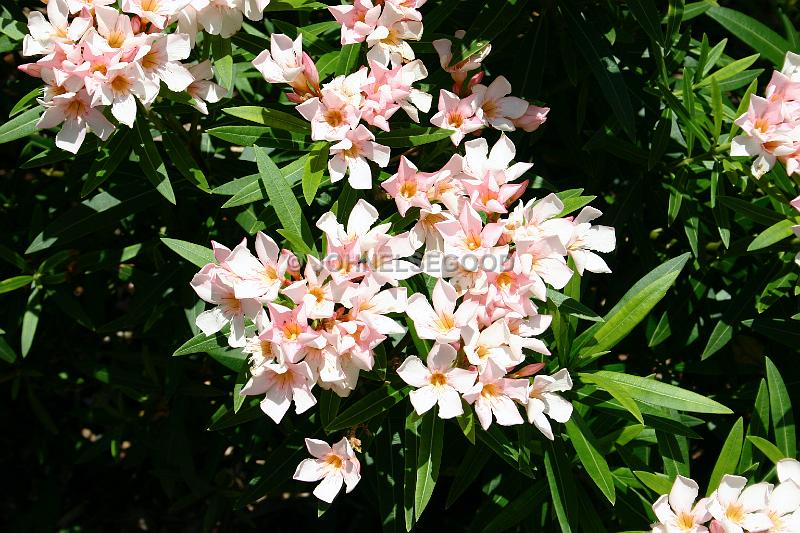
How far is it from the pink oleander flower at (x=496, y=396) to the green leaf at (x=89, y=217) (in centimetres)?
131

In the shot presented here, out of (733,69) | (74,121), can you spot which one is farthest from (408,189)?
(733,69)

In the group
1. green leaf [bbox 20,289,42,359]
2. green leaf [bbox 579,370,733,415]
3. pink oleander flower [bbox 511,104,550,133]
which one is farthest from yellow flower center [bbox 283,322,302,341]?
green leaf [bbox 20,289,42,359]

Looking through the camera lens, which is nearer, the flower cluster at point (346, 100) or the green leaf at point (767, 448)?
the flower cluster at point (346, 100)

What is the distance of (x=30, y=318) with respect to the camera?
250cm

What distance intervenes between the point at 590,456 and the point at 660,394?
0.77 ft

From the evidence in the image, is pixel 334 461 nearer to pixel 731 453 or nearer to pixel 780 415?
pixel 731 453

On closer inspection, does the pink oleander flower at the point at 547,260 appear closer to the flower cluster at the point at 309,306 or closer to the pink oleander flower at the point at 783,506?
the flower cluster at the point at 309,306

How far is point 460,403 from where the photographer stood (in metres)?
1.62

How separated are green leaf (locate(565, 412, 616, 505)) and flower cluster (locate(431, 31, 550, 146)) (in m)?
0.79

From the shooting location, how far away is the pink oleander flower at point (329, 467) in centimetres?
173

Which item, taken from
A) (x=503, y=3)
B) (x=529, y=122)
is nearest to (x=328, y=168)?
(x=529, y=122)

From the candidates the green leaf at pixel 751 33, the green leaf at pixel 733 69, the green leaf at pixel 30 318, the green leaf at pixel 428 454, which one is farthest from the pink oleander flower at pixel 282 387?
the green leaf at pixel 751 33

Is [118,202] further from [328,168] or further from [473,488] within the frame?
[473,488]

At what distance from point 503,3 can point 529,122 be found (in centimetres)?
40
